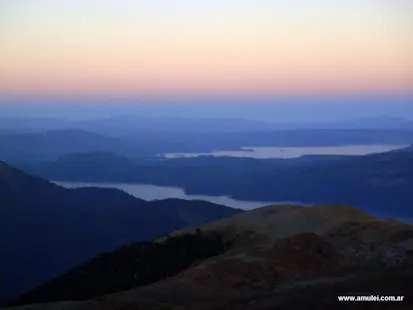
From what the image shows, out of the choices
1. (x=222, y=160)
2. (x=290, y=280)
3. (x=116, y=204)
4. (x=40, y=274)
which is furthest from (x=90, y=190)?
(x=290, y=280)

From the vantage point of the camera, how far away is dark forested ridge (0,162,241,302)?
44156 mm

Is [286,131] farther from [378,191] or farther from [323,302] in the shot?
[323,302]

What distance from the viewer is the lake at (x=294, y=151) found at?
78344 mm

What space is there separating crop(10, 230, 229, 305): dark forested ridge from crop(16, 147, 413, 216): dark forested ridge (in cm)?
3484

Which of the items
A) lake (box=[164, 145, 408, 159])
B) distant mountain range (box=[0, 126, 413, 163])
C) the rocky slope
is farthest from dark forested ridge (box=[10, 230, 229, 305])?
distant mountain range (box=[0, 126, 413, 163])

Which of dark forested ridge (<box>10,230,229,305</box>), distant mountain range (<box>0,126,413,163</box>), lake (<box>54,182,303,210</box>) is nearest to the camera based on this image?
dark forested ridge (<box>10,230,229,305</box>)

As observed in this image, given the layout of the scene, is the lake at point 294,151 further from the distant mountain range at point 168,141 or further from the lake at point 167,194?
the lake at point 167,194

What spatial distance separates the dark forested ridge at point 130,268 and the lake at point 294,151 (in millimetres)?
55728

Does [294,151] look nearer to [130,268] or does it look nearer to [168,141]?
[168,141]

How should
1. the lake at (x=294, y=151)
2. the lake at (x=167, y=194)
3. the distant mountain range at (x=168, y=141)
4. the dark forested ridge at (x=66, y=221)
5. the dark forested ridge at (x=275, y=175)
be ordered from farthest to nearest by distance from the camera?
the distant mountain range at (x=168, y=141), the lake at (x=294, y=151), the lake at (x=167, y=194), the dark forested ridge at (x=275, y=175), the dark forested ridge at (x=66, y=221)

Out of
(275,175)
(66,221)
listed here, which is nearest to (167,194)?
(275,175)

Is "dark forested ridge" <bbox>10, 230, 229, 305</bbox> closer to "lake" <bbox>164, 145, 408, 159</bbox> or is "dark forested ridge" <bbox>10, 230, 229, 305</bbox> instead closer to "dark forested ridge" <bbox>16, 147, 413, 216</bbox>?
"dark forested ridge" <bbox>16, 147, 413, 216</bbox>

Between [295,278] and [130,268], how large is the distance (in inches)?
232

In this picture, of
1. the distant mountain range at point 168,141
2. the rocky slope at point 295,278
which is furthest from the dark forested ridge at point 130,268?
the distant mountain range at point 168,141
